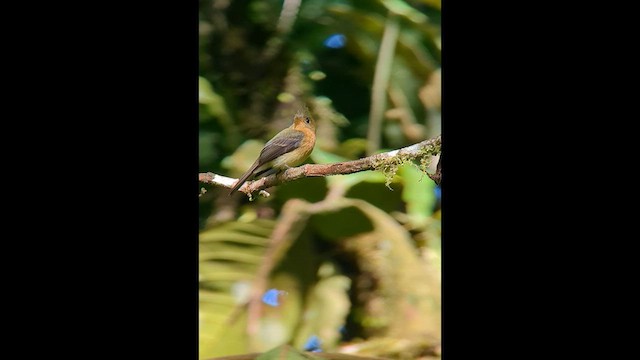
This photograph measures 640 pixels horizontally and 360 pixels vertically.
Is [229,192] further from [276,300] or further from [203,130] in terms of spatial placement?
[276,300]

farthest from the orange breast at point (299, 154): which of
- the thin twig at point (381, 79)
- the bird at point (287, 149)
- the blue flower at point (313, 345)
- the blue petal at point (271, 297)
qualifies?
the blue flower at point (313, 345)

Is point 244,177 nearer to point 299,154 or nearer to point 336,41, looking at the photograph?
point 299,154

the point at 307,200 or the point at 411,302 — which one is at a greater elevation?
the point at 307,200

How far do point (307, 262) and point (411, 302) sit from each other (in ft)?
1.11

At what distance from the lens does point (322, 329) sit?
7.73 feet

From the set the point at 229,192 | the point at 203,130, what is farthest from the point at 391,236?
the point at 203,130

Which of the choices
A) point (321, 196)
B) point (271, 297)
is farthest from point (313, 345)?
point (321, 196)

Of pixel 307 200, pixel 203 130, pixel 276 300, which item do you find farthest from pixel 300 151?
pixel 276 300

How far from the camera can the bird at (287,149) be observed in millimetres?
2406

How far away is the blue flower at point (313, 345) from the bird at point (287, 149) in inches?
20.2

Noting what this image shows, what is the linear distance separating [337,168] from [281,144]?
190 mm

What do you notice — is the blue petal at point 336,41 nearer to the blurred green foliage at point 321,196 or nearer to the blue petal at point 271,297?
the blurred green foliage at point 321,196

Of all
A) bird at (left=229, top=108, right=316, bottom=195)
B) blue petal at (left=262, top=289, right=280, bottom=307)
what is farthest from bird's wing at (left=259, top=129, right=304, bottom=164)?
blue petal at (left=262, top=289, right=280, bottom=307)
